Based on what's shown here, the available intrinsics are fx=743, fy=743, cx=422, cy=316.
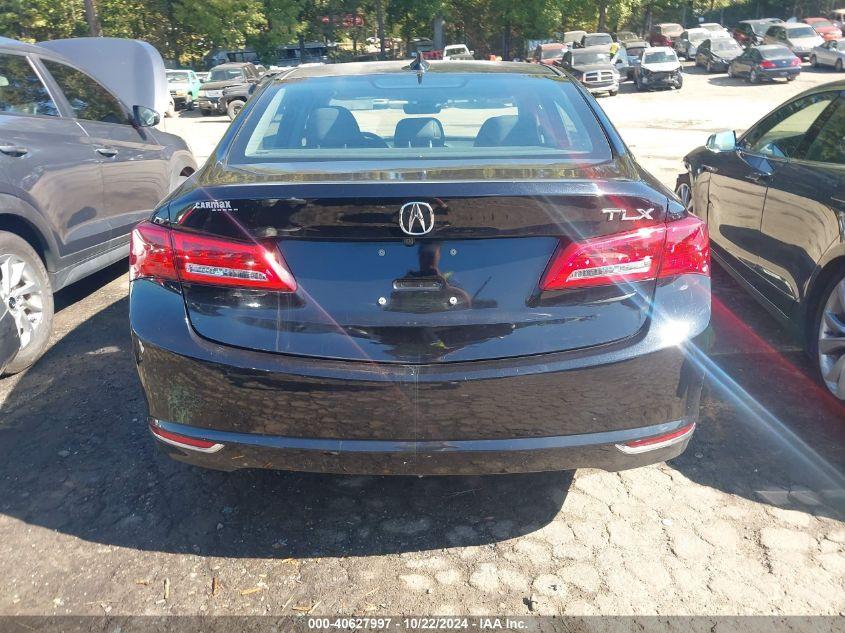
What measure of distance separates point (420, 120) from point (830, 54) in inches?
1513

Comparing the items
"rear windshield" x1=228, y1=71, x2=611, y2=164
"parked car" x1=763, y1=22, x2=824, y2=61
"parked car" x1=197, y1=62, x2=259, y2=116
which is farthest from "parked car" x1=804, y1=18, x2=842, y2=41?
"rear windshield" x1=228, y1=71, x2=611, y2=164

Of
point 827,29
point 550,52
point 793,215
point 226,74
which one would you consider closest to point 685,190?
point 793,215

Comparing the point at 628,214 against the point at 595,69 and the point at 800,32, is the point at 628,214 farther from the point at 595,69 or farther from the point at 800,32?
the point at 800,32

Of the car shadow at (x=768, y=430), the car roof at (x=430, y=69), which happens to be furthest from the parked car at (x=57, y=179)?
the car shadow at (x=768, y=430)

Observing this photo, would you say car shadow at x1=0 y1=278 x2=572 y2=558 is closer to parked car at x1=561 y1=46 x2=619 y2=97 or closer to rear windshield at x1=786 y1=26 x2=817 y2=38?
parked car at x1=561 y1=46 x2=619 y2=97

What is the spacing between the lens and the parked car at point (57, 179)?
4.28 meters

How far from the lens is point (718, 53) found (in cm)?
3700

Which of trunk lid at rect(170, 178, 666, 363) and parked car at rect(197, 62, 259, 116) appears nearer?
trunk lid at rect(170, 178, 666, 363)

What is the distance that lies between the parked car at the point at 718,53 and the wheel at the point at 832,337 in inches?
1449

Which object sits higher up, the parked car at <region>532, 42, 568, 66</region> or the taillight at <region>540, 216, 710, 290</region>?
the taillight at <region>540, 216, 710, 290</region>

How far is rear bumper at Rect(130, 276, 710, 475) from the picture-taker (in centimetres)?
233

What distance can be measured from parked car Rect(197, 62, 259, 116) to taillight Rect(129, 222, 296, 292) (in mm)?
24548

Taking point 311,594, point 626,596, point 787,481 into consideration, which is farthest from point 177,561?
point 787,481

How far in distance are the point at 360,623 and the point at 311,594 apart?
0.72ft
